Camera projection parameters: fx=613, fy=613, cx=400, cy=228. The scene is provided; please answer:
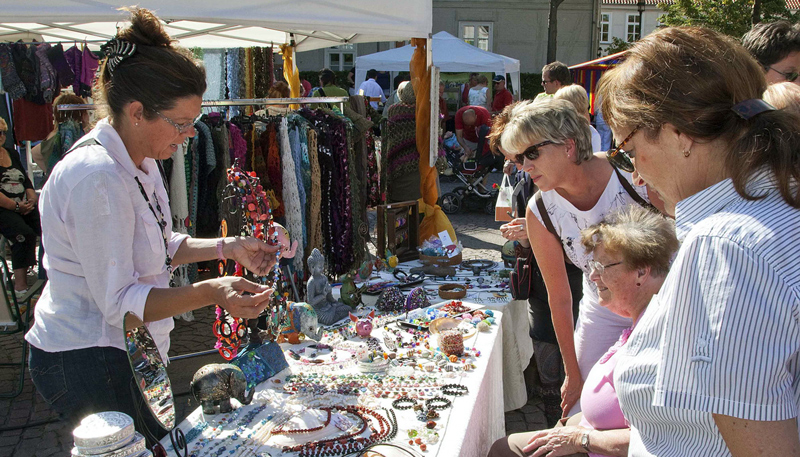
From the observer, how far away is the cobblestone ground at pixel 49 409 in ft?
10.4

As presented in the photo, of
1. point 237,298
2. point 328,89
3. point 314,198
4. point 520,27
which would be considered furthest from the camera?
point 520,27

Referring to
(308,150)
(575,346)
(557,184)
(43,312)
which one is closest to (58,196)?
(43,312)

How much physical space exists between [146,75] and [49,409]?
247 cm

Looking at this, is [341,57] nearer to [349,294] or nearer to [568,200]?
[349,294]

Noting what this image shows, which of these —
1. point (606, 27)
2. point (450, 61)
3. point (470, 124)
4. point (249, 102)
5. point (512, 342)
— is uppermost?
point (606, 27)

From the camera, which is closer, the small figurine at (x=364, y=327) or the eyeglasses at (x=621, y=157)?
the eyeglasses at (x=621, y=157)

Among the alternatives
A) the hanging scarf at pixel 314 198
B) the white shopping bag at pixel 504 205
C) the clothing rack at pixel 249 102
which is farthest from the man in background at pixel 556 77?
the hanging scarf at pixel 314 198

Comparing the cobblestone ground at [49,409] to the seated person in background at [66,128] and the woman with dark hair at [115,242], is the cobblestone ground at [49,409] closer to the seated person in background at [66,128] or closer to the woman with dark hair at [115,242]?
the woman with dark hair at [115,242]

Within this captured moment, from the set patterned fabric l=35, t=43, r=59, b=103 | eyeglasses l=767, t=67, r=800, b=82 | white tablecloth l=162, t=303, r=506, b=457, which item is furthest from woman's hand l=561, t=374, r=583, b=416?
patterned fabric l=35, t=43, r=59, b=103

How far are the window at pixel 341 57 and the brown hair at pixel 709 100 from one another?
21.1 meters

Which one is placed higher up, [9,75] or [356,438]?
[9,75]

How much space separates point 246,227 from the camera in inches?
86.6

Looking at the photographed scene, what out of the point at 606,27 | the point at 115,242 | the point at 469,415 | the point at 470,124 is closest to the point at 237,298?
the point at 115,242

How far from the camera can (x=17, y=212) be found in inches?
204
